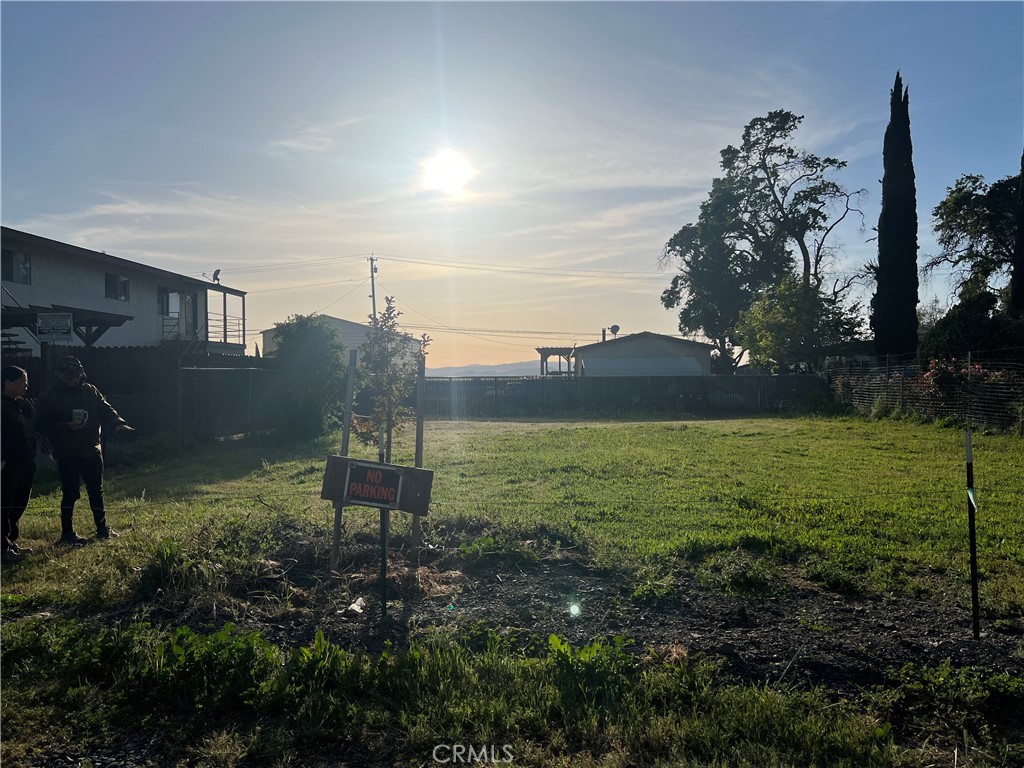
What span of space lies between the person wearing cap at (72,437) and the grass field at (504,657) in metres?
0.36

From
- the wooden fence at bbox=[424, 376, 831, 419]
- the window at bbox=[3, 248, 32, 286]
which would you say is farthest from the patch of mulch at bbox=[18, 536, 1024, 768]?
the wooden fence at bbox=[424, 376, 831, 419]

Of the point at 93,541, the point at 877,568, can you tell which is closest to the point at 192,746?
the point at 93,541

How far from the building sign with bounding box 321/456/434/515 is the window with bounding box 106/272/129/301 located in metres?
23.8

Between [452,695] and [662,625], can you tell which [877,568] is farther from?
[452,695]

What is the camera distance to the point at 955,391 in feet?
61.5

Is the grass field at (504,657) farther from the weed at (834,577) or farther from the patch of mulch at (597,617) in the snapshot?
the patch of mulch at (597,617)

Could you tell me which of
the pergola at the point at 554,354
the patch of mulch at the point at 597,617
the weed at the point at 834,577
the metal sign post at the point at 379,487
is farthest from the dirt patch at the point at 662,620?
the pergola at the point at 554,354

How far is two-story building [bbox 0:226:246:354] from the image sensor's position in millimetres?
16406

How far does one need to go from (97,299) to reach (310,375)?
11087 mm

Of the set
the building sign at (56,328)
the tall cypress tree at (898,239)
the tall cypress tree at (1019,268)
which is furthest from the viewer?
the tall cypress tree at (898,239)

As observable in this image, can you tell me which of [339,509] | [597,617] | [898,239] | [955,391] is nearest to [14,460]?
[339,509]

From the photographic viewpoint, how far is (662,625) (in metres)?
4.62

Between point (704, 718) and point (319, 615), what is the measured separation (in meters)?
2.61

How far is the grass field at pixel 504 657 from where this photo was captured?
3299 mm
